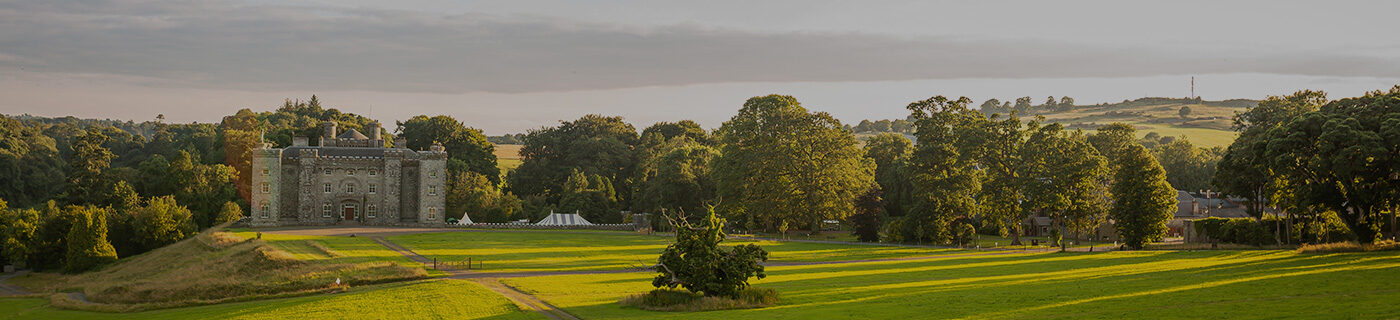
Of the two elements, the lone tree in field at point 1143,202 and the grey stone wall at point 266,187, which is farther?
the grey stone wall at point 266,187

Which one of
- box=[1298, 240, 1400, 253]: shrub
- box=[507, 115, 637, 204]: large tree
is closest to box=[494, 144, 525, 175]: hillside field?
box=[507, 115, 637, 204]: large tree

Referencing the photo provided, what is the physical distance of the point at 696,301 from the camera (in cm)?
3656

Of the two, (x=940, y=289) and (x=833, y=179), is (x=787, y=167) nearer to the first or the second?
(x=833, y=179)

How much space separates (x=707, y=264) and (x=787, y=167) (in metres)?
44.2

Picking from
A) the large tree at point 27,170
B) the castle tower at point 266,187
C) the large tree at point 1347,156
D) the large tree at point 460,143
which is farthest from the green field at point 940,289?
the large tree at point 27,170

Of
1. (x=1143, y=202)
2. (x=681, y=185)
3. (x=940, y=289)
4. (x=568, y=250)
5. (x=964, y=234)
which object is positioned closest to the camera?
(x=940, y=289)

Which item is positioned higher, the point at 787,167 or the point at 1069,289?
the point at 787,167


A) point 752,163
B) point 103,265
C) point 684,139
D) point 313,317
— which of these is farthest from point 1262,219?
point 103,265

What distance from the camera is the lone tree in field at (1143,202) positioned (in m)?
60.8

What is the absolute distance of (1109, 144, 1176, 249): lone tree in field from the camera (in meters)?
60.8

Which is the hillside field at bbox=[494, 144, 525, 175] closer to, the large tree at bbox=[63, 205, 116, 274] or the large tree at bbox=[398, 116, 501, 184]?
the large tree at bbox=[398, 116, 501, 184]

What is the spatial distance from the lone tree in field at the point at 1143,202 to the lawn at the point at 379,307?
40589mm

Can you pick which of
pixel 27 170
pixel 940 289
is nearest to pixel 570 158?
pixel 27 170

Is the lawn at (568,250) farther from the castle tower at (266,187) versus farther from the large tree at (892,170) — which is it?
the large tree at (892,170)
